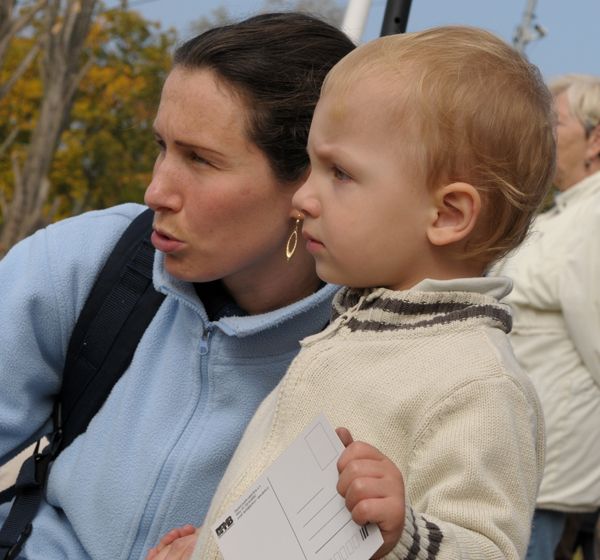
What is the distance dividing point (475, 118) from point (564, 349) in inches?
106

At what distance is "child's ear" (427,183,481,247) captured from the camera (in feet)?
6.06

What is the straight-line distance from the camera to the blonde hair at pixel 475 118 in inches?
72.5

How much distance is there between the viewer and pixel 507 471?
172cm

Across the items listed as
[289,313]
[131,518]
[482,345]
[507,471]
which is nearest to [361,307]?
[482,345]

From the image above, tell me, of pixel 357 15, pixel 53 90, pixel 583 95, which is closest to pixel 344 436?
pixel 357 15

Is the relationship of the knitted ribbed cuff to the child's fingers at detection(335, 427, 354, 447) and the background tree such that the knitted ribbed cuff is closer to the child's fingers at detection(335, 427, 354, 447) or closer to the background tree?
the child's fingers at detection(335, 427, 354, 447)

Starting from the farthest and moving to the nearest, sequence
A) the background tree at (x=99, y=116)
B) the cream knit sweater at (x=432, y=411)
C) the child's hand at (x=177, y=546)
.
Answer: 1. the background tree at (x=99, y=116)
2. the child's hand at (x=177, y=546)
3. the cream knit sweater at (x=432, y=411)

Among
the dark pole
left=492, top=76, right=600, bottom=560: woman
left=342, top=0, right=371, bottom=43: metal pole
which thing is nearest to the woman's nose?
the dark pole

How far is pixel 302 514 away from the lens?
1.67 metres

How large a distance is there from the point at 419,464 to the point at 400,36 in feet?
2.21

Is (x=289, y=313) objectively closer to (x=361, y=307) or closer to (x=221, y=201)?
(x=221, y=201)

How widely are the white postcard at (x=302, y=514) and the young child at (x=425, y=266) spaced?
5cm

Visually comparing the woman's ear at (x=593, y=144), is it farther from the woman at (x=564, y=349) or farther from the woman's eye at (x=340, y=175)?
the woman's eye at (x=340, y=175)

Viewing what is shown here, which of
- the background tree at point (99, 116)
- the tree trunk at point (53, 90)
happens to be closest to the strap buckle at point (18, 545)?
the tree trunk at point (53, 90)
